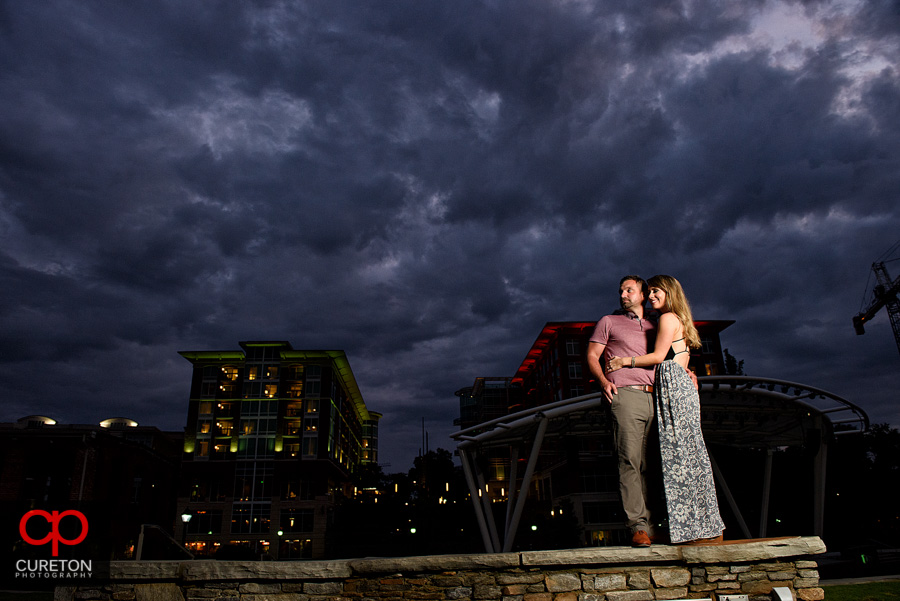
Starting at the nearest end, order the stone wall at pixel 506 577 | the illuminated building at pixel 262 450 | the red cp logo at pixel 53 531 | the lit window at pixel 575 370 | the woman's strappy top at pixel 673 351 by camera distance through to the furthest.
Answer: the stone wall at pixel 506 577
the woman's strappy top at pixel 673 351
the red cp logo at pixel 53 531
the illuminated building at pixel 262 450
the lit window at pixel 575 370

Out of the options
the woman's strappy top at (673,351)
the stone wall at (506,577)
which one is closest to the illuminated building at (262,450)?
the stone wall at (506,577)

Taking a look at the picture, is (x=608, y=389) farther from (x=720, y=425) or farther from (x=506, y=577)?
(x=720, y=425)

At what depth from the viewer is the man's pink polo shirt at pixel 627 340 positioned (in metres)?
5.01

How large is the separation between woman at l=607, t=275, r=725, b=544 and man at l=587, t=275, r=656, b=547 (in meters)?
0.12

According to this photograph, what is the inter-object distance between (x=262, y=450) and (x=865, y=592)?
179 feet

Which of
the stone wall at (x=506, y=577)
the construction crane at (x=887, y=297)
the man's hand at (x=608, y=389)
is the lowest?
the stone wall at (x=506, y=577)

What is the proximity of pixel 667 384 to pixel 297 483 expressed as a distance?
184 feet

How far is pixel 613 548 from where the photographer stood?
177 inches

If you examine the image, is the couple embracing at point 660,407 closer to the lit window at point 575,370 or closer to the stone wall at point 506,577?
the stone wall at point 506,577

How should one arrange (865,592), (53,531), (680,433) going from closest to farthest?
(680,433) < (53,531) < (865,592)

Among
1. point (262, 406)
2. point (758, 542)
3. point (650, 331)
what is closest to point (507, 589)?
point (758, 542)

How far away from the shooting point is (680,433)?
4805 mm

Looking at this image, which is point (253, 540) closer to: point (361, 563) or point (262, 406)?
point (262, 406)

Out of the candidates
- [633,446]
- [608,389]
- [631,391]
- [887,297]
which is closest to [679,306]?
[631,391]
